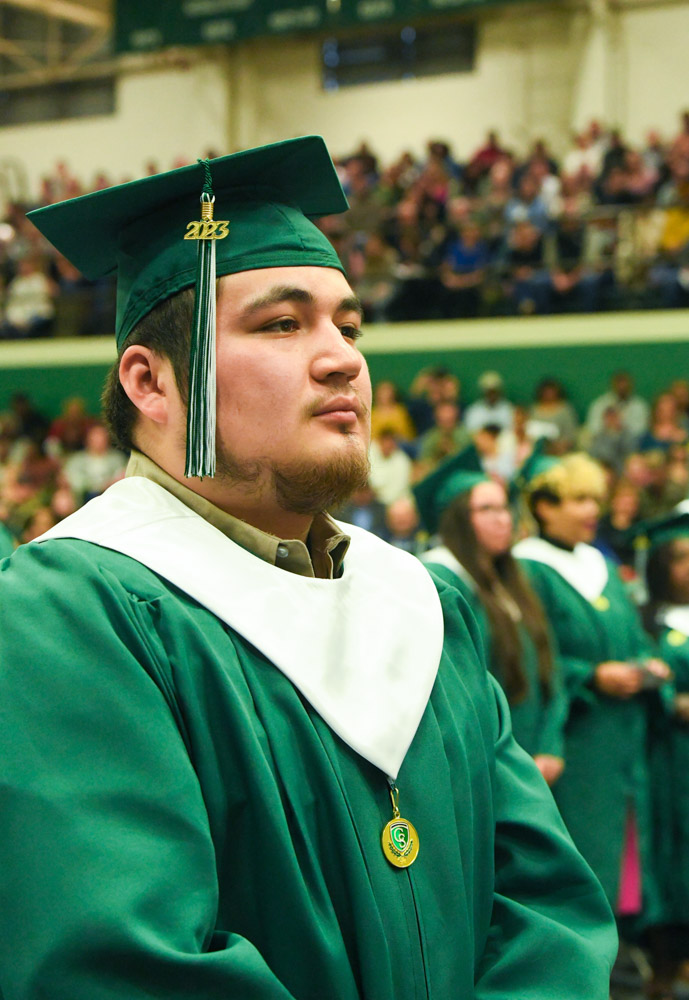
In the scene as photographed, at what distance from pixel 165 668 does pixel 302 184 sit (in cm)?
74

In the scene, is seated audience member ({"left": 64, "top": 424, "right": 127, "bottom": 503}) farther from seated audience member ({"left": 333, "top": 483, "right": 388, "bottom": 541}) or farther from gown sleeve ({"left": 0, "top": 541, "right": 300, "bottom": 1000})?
gown sleeve ({"left": 0, "top": 541, "right": 300, "bottom": 1000})

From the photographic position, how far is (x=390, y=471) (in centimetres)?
960

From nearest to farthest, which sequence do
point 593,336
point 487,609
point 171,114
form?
point 487,609, point 593,336, point 171,114

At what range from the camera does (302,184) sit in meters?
1.61

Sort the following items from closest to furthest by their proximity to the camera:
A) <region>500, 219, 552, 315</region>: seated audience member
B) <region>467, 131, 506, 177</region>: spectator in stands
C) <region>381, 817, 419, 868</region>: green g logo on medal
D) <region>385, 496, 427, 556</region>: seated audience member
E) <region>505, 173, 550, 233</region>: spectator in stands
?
<region>381, 817, 419, 868</region>: green g logo on medal < <region>385, 496, 427, 556</region>: seated audience member < <region>500, 219, 552, 315</region>: seated audience member < <region>505, 173, 550, 233</region>: spectator in stands < <region>467, 131, 506, 177</region>: spectator in stands

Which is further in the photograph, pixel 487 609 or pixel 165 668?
pixel 487 609

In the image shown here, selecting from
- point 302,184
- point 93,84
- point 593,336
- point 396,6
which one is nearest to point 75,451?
point 593,336

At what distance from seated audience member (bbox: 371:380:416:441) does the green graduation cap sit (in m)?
8.43

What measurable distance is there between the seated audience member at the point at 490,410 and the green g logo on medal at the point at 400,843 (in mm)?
8496

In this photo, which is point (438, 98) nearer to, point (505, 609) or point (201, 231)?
point (505, 609)

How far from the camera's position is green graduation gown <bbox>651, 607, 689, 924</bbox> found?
14.8 feet

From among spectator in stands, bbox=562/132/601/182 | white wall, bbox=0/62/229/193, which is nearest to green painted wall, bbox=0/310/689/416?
spectator in stands, bbox=562/132/601/182

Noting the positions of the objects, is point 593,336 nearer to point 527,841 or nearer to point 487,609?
point 487,609

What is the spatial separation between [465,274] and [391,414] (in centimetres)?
197
